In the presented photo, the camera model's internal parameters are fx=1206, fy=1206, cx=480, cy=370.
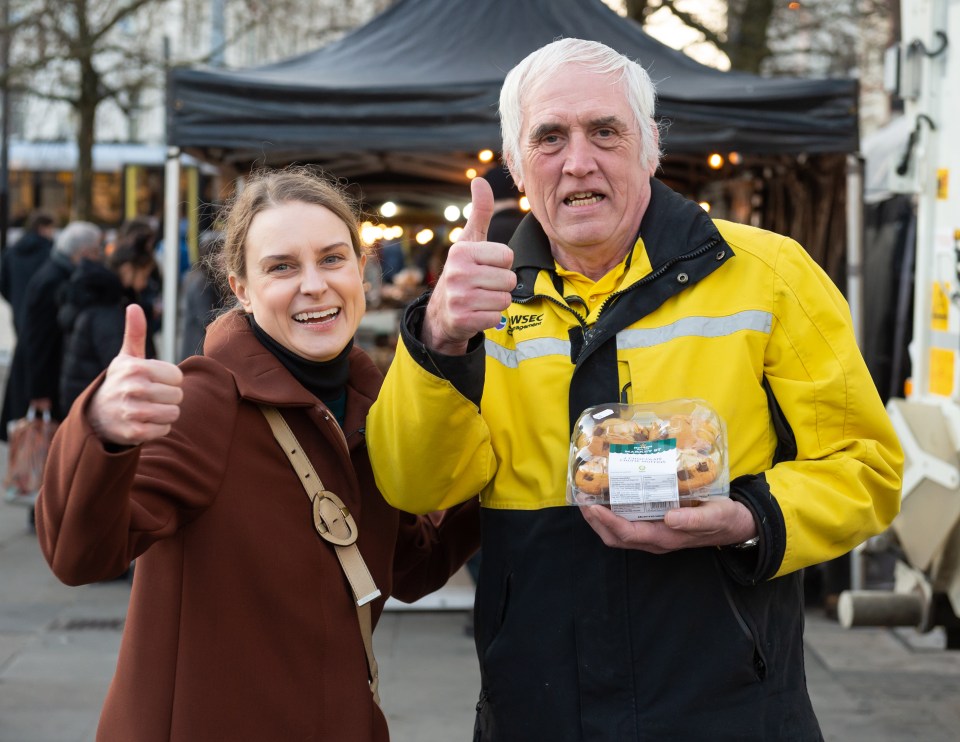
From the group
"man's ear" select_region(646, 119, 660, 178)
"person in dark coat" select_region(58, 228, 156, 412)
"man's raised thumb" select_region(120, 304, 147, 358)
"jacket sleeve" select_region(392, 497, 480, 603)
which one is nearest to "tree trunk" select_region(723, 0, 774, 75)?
"person in dark coat" select_region(58, 228, 156, 412)

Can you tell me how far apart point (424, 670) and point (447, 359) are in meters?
4.03

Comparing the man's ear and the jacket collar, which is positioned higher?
the man's ear

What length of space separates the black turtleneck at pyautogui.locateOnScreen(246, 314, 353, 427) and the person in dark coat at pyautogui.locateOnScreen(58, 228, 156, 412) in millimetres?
4908

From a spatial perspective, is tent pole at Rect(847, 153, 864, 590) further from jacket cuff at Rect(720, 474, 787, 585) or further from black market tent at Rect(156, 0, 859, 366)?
jacket cuff at Rect(720, 474, 787, 585)

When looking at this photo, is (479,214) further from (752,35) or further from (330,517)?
(752,35)

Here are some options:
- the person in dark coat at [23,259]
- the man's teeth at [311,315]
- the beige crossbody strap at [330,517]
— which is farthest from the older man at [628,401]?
the person in dark coat at [23,259]

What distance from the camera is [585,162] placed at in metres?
2.25

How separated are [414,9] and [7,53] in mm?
12469

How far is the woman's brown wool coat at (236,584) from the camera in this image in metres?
2.08

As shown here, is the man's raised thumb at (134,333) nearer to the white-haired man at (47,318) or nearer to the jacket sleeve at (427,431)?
the jacket sleeve at (427,431)

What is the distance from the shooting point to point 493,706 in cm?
232

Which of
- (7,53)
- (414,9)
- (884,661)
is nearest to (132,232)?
(414,9)

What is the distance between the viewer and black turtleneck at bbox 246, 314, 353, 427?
2.29 m

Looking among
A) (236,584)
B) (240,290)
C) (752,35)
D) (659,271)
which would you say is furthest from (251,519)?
(752,35)
